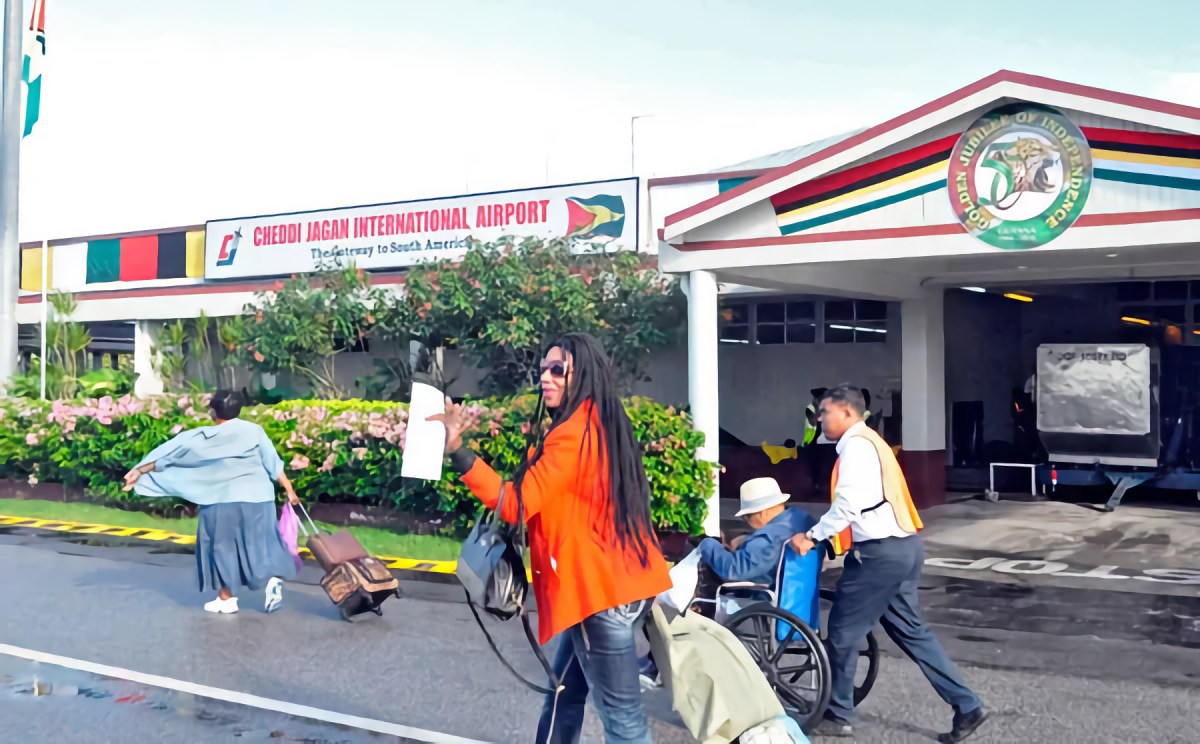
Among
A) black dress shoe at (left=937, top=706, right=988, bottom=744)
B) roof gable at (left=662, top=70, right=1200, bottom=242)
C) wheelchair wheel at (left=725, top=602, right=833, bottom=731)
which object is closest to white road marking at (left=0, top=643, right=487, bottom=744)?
wheelchair wheel at (left=725, top=602, right=833, bottom=731)

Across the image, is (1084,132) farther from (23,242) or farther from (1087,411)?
(23,242)

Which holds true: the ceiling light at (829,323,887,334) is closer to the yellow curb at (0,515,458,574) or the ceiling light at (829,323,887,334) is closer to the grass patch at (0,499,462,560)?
the grass patch at (0,499,462,560)

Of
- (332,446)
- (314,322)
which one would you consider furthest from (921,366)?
(314,322)

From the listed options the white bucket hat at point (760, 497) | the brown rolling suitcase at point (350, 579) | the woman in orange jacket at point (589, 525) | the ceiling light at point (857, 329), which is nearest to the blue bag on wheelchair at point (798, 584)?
the white bucket hat at point (760, 497)

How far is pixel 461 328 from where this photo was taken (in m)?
16.6

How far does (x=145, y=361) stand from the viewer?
22766 mm

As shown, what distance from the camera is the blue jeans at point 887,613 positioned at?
5832 mm

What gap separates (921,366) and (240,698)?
11.0 meters

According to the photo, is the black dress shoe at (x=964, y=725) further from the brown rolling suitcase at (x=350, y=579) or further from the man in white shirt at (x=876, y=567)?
the brown rolling suitcase at (x=350, y=579)

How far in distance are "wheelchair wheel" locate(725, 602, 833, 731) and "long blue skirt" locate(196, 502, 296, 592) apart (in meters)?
4.46

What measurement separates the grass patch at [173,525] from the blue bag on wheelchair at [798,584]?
6.63 m

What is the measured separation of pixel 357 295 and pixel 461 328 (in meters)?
2.59

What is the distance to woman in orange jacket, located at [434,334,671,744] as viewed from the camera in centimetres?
440

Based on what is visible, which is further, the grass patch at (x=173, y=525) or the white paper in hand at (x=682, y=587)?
the grass patch at (x=173, y=525)
